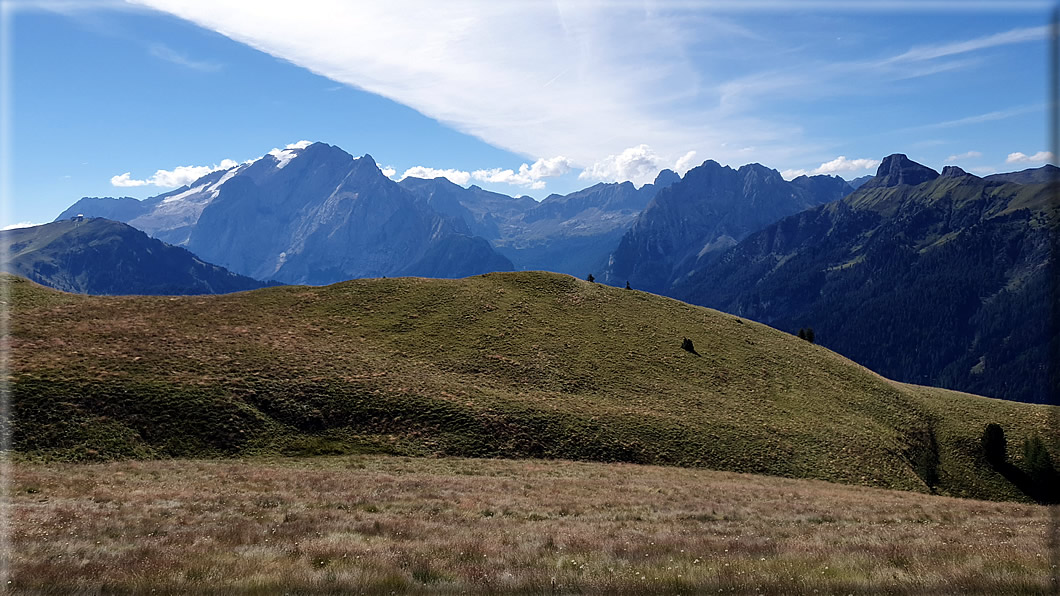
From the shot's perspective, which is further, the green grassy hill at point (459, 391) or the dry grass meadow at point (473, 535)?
the green grassy hill at point (459, 391)

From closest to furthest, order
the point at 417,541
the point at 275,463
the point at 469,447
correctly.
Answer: the point at 417,541 → the point at 275,463 → the point at 469,447

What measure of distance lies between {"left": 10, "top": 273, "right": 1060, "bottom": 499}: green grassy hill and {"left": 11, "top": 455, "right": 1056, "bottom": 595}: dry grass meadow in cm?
662

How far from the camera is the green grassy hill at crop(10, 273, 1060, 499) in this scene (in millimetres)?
38938

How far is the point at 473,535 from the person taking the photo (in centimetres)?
1728

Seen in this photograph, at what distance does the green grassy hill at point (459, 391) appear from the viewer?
1533 inches

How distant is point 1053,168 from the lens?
26.3ft

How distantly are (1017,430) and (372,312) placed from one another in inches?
3042

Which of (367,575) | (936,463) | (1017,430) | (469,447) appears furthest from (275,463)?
(1017,430)

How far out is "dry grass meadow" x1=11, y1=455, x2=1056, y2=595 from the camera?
10875 millimetres

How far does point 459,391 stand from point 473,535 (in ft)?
109

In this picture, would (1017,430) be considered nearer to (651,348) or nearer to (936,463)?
(936,463)

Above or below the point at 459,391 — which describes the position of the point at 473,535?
above

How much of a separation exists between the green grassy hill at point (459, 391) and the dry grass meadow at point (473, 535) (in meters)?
6.62

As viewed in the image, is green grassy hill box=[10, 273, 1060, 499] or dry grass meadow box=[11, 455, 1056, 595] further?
green grassy hill box=[10, 273, 1060, 499]
